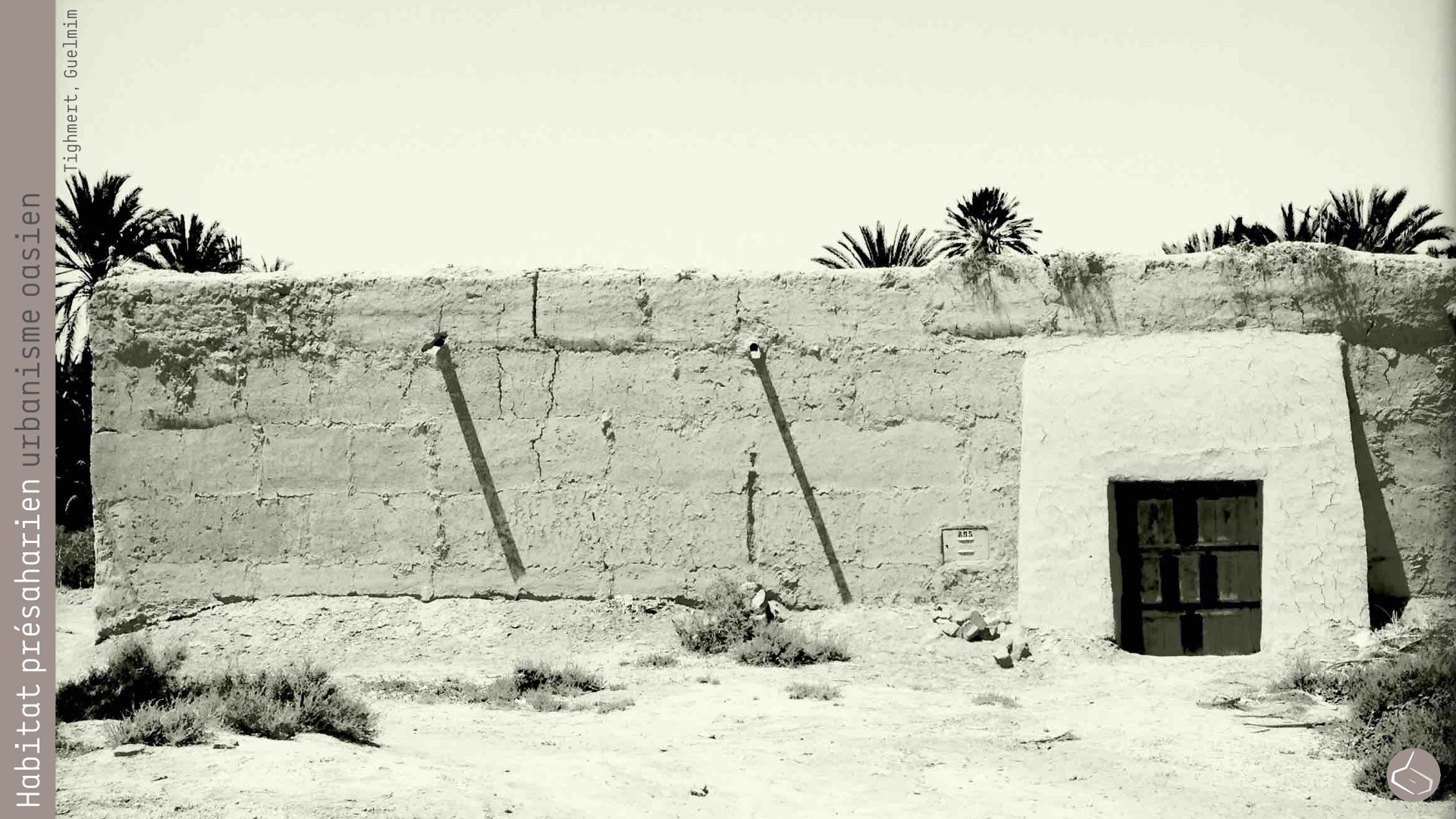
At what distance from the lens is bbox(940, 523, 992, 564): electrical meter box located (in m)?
9.80

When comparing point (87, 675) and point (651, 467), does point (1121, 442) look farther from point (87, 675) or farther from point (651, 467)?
point (87, 675)

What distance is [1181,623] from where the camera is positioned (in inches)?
377

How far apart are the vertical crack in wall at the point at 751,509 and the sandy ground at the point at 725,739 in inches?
23.1

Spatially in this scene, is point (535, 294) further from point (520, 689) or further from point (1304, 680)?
point (1304, 680)

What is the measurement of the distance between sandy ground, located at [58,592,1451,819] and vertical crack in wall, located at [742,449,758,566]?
586mm

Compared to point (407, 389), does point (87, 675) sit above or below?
below

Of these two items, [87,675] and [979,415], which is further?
[979,415]

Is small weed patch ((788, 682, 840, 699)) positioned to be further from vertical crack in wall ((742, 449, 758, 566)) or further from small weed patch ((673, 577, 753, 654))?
vertical crack in wall ((742, 449, 758, 566))

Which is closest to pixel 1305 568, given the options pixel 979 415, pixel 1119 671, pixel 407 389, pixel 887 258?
pixel 1119 671

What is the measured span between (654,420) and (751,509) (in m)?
0.95

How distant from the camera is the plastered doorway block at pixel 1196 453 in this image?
30.4 feet

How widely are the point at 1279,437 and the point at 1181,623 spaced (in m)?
1.46

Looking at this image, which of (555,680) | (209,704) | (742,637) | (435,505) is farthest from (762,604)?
(209,704)

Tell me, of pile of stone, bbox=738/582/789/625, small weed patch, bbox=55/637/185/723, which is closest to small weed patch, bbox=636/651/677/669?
pile of stone, bbox=738/582/789/625
